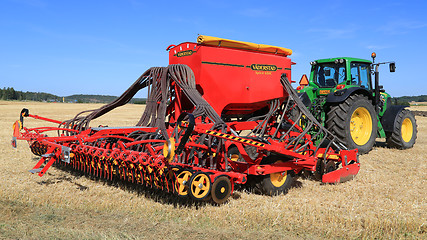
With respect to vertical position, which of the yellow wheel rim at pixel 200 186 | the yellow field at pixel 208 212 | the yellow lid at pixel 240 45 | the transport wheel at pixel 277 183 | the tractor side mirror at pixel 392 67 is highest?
the yellow lid at pixel 240 45

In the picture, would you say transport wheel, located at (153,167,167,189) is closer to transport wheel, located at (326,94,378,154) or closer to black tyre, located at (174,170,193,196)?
black tyre, located at (174,170,193,196)

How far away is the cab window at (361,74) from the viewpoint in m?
7.94

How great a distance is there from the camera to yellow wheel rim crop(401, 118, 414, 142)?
9.32 m

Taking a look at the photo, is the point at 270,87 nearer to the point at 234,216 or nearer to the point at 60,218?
the point at 234,216

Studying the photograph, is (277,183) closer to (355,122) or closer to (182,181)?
(182,181)

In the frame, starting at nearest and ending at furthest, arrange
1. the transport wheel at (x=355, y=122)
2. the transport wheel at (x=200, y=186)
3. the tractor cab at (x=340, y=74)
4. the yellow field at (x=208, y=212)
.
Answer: the yellow field at (x=208, y=212) → the transport wheel at (x=200, y=186) → the transport wheel at (x=355, y=122) → the tractor cab at (x=340, y=74)

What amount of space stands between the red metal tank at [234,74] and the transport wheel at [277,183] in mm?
1519

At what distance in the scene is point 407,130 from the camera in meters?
9.38

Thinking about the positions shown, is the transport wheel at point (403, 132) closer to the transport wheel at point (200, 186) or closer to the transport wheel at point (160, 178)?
the transport wheel at point (200, 186)

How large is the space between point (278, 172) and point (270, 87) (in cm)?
200

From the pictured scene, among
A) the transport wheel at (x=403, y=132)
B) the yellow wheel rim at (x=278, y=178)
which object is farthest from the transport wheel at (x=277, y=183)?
the transport wheel at (x=403, y=132)

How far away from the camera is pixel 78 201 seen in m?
4.35

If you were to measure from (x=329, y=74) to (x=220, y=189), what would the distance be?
5.20 metres

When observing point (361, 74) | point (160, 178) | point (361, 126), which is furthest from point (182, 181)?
point (361, 74)
